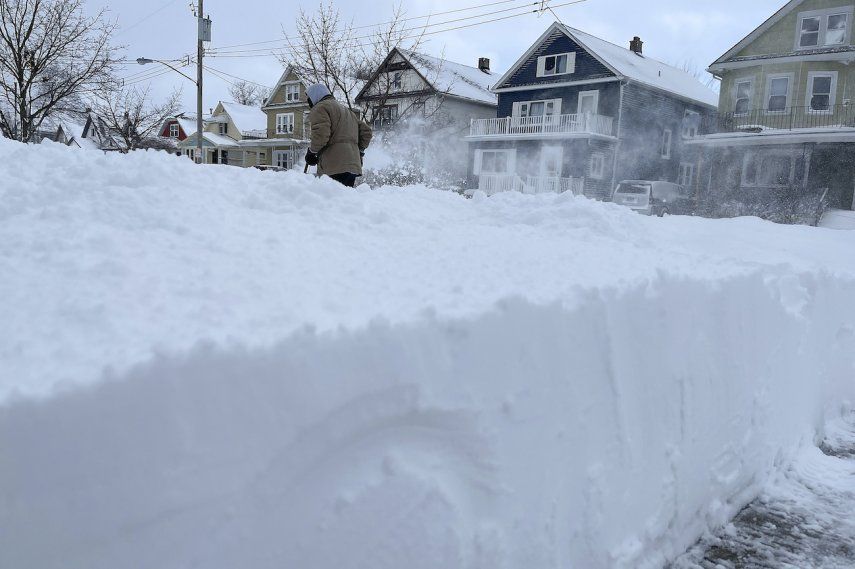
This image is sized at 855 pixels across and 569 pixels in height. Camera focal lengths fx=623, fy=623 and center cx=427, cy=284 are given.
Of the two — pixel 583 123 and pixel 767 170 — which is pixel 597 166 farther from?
pixel 767 170

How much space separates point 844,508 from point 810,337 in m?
0.96

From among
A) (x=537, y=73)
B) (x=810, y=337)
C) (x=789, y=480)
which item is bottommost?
(x=789, y=480)

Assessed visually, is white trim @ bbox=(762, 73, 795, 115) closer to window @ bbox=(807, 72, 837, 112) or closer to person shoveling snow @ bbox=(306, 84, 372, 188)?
window @ bbox=(807, 72, 837, 112)

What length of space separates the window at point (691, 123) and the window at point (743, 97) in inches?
211

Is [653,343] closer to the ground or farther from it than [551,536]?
farther from it

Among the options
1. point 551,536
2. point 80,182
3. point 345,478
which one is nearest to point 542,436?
point 551,536

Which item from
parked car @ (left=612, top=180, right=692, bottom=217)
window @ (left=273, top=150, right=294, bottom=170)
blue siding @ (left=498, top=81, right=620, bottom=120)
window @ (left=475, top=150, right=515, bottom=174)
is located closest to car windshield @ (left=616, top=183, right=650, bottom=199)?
parked car @ (left=612, top=180, right=692, bottom=217)

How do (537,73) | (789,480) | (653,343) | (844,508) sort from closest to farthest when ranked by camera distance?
(653,343) → (844,508) → (789,480) → (537,73)

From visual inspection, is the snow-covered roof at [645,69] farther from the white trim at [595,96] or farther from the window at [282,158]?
the window at [282,158]

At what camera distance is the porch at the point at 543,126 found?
82.5 feet

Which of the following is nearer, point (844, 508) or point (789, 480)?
point (844, 508)

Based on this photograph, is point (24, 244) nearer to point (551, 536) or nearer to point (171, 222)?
point (171, 222)

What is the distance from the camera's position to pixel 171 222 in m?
2.14

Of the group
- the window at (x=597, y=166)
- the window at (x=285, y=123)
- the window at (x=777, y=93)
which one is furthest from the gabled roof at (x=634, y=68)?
the window at (x=285, y=123)
